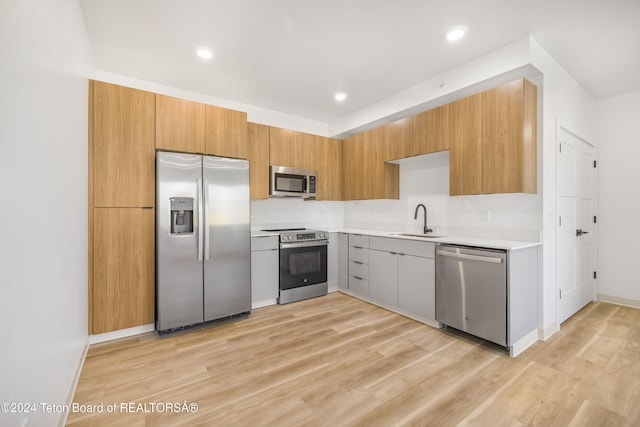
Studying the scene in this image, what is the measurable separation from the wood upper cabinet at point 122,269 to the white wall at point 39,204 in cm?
45

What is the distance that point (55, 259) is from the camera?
1.56 meters

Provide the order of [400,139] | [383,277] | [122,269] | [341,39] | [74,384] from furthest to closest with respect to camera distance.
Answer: [400,139] < [383,277] < [122,269] < [341,39] < [74,384]

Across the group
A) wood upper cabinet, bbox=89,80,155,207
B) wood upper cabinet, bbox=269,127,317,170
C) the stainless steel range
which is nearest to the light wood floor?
the stainless steel range

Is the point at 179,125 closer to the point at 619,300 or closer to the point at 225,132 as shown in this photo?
the point at 225,132

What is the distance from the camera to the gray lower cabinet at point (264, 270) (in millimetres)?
3545

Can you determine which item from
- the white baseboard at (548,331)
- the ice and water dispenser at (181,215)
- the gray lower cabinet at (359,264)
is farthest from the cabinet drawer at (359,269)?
the ice and water dispenser at (181,215)

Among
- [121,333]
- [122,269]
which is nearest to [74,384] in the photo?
[121,333]

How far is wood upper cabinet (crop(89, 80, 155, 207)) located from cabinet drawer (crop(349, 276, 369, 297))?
275 centimetres

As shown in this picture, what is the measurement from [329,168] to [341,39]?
2.24 meters

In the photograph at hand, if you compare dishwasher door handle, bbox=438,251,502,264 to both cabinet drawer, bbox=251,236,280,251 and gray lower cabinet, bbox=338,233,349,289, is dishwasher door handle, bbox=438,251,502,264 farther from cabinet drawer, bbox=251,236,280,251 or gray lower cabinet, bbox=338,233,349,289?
cabinet drawer, bbox=251,236,280,251

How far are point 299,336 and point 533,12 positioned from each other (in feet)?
11.3

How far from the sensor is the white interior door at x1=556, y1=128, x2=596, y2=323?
2.99m

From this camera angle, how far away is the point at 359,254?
396 centimetres

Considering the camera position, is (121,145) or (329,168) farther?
(329,168)
